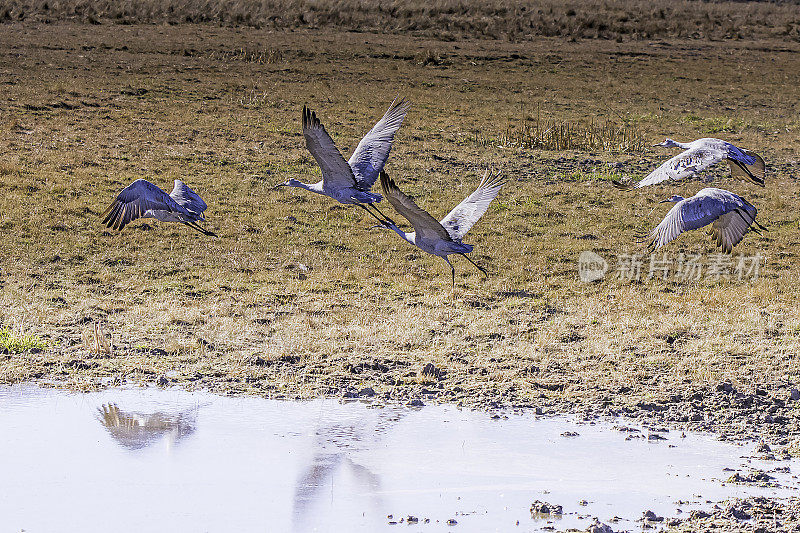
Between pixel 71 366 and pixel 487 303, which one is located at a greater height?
pixel 487 303

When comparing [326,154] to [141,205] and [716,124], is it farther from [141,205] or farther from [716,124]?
[716,124]

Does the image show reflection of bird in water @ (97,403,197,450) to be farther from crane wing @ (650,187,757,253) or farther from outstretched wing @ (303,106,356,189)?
crane wing @ (650,187,757,253)

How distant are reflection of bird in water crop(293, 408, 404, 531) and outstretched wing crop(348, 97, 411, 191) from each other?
277cm

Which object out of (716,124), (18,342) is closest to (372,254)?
(18,342)

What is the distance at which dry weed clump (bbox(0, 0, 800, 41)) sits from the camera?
124ft

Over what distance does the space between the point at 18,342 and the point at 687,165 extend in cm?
656

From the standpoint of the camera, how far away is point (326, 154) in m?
9.72

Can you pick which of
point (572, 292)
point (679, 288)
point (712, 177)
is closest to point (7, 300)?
point (572, 292)

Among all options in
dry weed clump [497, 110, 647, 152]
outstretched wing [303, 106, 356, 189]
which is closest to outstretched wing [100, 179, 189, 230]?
outstretched wing [303, 106, 356, 189]

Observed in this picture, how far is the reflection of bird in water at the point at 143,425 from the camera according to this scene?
25.2 ft

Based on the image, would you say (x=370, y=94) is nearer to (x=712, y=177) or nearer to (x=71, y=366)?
(x=712, y=177)

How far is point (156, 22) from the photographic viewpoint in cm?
3634

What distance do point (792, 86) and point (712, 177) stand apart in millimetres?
A: 13302

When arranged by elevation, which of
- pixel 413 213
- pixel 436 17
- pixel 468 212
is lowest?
pixel 413 213
